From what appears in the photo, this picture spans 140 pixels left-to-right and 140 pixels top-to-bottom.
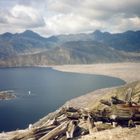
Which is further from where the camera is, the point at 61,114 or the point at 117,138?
the point at 61,114

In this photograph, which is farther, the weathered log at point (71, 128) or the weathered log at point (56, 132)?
the weathered log at point (71, 128)

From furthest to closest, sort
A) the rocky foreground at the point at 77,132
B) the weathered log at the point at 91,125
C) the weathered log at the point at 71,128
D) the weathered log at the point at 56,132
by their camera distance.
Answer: the weathered log at the point at 91,125 → the weathered log at the point at 71,128 → the rocky foreground at the point at 77,132 → the weathered log at the point at 56,132

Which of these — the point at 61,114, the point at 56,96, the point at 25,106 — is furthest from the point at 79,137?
the point at 56,96

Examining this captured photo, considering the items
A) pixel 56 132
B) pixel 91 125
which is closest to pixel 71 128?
pixel 56 132

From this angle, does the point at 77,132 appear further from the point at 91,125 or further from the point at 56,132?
the point at 56,132

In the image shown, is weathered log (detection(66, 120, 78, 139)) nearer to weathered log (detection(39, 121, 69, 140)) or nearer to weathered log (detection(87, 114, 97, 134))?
weathered log (detection(39, 121, 69, 140))

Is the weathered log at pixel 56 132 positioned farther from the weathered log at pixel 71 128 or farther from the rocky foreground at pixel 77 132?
the weathered log at pixel 71 128

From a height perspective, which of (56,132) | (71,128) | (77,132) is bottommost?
(77,132)

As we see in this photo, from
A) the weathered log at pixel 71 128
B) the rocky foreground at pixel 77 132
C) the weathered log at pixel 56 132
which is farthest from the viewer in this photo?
the weathered log at pixel 71 128

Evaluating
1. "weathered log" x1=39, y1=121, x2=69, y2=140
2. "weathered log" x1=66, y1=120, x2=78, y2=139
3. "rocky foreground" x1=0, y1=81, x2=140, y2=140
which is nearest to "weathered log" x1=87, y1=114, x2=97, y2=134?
"rocky foreground" x1=0, y1=81, x2=140, y2=140

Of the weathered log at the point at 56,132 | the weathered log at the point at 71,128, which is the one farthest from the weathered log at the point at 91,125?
the weathered log at the point at 56,132

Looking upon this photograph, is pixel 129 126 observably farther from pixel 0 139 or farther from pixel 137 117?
pixel 0 139
